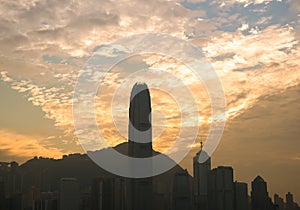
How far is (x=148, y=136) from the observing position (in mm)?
193125

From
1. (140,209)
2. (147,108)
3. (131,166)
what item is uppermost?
(147,108)

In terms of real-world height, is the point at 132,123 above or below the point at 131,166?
above

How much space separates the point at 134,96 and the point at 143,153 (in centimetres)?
2671

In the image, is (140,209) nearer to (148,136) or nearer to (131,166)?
(131,166)

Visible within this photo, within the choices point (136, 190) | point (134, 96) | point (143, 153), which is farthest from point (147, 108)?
point (136, 190)

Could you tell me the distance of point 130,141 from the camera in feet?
650

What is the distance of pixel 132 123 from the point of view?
19350 centimetres

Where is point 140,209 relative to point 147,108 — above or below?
below

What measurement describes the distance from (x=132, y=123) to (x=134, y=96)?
42.2 ft

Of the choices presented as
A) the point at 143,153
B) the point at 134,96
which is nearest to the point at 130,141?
the point at 143,153

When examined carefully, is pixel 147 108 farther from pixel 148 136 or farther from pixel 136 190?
pixel 136 190

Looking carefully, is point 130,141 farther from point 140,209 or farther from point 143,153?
point 140,209

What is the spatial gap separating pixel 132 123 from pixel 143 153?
598 inches

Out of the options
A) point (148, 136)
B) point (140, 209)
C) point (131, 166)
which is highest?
point (148, 136)
